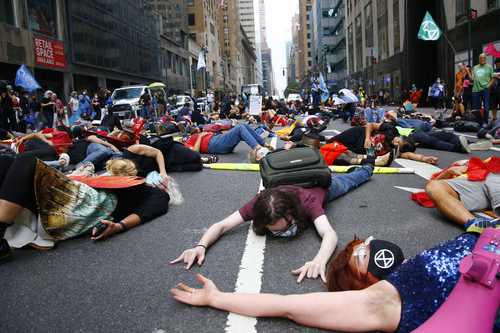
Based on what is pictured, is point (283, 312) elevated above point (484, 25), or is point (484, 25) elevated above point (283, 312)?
point (484, 25)

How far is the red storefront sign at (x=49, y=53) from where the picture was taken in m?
27.1

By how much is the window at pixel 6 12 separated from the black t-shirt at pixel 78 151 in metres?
19.4

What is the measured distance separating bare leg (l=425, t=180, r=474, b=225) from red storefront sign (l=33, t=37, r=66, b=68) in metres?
27.3

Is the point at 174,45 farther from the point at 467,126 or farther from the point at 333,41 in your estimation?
the point at 467,126

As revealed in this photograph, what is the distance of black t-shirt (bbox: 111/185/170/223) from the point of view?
4.46m

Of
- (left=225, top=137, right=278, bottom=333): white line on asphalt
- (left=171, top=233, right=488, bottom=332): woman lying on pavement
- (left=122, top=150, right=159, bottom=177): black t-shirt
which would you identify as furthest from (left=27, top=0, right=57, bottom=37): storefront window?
(left=171, top=233, right=488, bottom=332): woman lying on pavement

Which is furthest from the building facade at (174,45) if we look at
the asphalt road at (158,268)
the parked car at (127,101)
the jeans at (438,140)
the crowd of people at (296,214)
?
the asphalt road at (158,268)

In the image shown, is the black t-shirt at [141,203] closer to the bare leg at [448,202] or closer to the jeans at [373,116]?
the bare leg at [448,202]

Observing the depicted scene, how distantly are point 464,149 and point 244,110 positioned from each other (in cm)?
1970

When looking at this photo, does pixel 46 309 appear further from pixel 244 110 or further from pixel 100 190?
pixel 244 110

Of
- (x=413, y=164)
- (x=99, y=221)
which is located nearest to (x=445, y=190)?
(x=99, y=221)

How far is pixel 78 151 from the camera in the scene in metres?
8.47

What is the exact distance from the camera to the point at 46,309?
9.36 ft

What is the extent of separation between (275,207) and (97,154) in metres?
5.38
